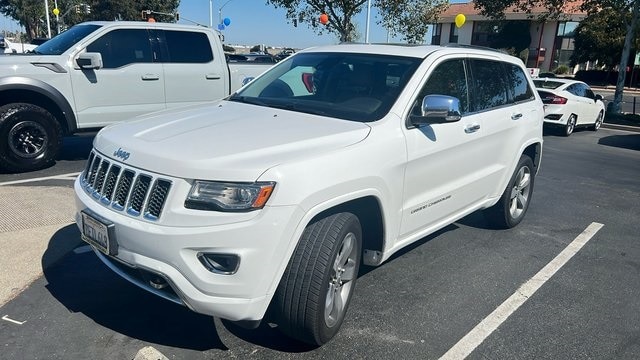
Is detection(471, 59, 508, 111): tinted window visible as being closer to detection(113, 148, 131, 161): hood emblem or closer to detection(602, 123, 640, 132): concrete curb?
detection(113, 148, 131, 161): hood emblem

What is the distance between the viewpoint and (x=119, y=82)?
7277 mm

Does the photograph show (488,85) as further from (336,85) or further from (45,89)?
(45,89)

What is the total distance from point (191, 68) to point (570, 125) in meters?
10.2

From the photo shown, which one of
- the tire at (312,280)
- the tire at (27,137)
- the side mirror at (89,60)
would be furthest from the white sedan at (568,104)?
the tire at (312,280)

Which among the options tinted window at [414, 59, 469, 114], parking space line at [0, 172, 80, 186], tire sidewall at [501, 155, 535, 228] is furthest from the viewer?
parking space line at [0, 172, 80, 186]

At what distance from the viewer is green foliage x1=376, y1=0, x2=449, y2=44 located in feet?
75.2

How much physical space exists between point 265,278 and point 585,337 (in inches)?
88.9

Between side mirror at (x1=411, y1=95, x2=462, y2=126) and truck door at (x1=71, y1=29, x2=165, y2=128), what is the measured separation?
5.12m

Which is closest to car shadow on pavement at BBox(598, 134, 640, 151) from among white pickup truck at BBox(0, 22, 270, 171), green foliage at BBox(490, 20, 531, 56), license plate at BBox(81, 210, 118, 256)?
white pickup truck at BBox(0, 22, 270, 171)

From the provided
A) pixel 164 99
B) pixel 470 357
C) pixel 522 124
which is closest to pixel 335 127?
pixel 470 357

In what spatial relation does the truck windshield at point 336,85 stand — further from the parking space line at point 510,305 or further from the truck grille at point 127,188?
the parking space line at point 510,305

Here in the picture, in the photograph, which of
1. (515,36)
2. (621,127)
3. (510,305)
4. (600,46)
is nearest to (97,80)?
(510,305)

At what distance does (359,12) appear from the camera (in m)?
22.6

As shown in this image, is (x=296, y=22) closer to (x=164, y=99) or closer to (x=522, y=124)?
(x=164, y=99)
